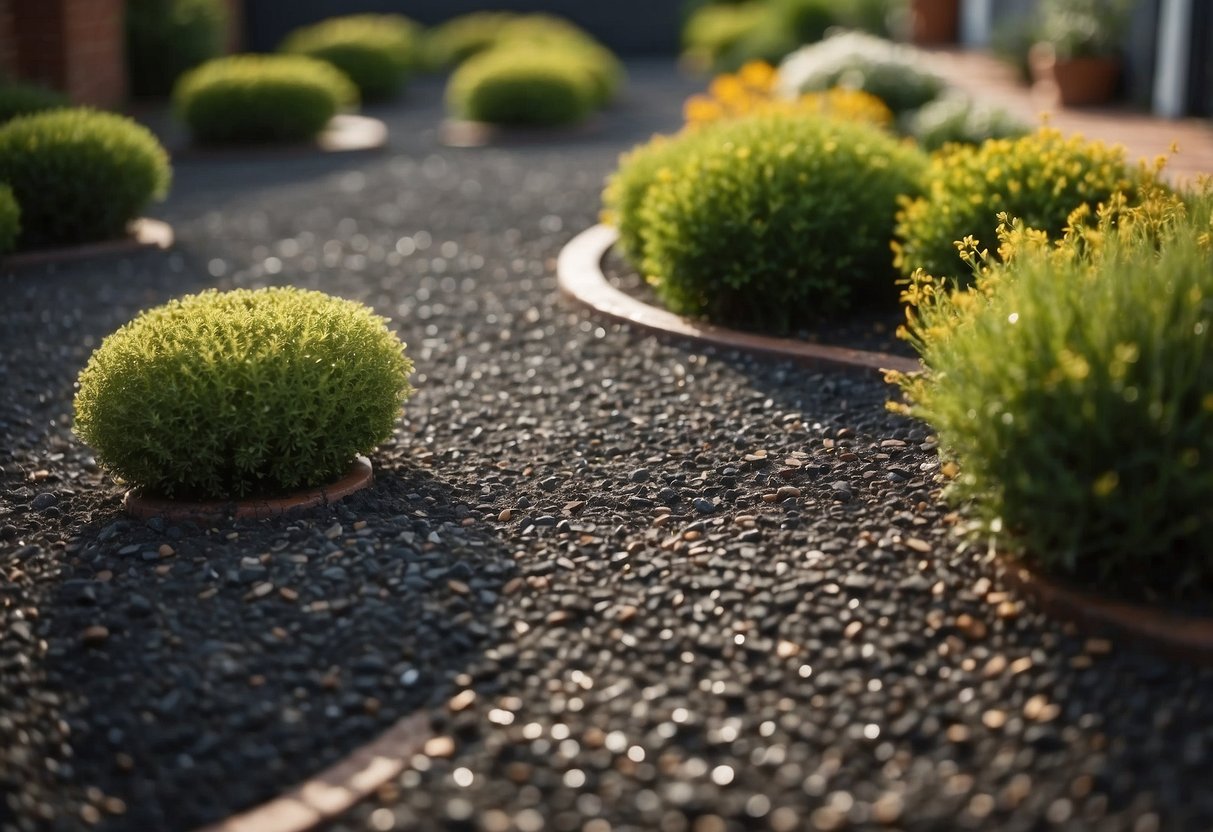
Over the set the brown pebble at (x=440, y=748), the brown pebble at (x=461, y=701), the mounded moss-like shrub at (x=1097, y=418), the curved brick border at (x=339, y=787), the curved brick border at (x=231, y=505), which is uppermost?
the mounded moss-like shrub at (x=1097, y=418)

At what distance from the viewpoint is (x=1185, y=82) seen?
11.7 metres

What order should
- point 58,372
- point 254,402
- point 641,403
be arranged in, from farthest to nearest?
point 58,372, point 641,403, point 254,402

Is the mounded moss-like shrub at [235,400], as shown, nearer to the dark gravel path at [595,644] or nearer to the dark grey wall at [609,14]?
the dark gravel path at [595,644]

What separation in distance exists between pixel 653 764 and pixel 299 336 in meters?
2.07

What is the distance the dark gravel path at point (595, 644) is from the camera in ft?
9.59

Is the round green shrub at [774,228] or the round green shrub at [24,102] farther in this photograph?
the round green shrub at [24,102]

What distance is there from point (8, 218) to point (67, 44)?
6.12m

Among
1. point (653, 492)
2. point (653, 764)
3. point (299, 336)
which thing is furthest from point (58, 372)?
point (653, 764)

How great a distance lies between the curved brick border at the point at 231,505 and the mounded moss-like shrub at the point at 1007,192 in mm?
2595

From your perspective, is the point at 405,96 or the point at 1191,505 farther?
the point at 405,96

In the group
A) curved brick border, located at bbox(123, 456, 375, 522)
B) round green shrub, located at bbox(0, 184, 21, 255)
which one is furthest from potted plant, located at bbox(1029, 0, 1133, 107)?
curved brick border, located at bbox(123, 456, 375, 522)

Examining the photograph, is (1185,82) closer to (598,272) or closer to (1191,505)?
(598,272)

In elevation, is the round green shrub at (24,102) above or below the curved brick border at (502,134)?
above

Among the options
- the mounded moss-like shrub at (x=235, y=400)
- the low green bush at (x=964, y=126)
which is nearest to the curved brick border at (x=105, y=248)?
the mounded moss-like shrub at (x=235, y=400)
